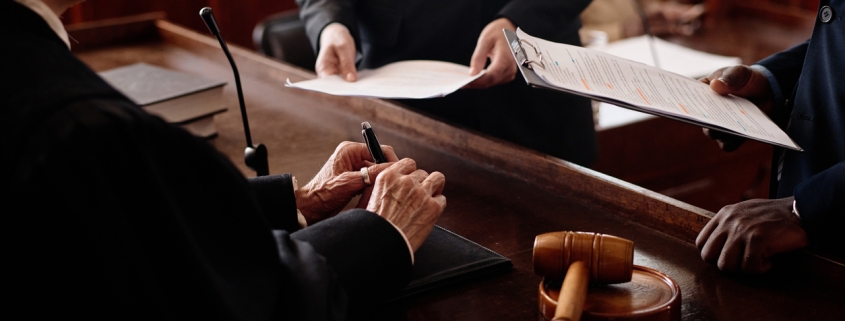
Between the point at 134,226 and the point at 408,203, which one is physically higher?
the point at 134,226

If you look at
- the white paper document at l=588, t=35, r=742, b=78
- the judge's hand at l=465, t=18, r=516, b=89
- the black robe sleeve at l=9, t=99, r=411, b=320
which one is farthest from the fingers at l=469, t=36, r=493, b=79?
the white paper document at l=588, t=35, r=742, b=78

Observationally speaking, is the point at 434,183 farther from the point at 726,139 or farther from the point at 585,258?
the point at 726,139

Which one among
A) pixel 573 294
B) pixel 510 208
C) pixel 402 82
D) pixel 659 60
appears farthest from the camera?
pixel 659 60

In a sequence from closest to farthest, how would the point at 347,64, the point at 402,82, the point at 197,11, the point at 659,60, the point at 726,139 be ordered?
the point at 726,139, the point at 402,82, the point at 347,64, the point at 659,60, the point at 197,11

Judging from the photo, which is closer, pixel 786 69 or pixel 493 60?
pixel 786 69

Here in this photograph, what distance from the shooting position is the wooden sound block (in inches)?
34.4

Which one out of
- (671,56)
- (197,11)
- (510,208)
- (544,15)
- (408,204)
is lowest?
(671,56)

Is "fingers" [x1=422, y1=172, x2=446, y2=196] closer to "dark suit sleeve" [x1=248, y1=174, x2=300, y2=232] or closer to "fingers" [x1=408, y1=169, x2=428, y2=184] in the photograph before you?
"fingers" [x1=408, y1=169, x2=428, y2=184]

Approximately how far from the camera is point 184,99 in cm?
185

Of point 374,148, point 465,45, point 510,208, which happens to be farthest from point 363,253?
point 465,45

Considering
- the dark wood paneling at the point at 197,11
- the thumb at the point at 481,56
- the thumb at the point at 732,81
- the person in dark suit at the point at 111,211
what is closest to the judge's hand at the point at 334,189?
the person in dark suit at the point at 111,211

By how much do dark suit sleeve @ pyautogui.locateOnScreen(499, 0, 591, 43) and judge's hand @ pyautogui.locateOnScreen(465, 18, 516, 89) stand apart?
0.09m

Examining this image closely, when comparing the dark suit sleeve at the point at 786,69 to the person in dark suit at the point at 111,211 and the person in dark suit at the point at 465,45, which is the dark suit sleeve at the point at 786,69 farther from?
the person in dark suit at the point at 111,211

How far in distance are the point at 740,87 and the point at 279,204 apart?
855mm
